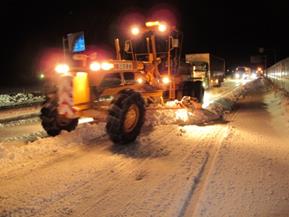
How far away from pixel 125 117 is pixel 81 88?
50.7 inches

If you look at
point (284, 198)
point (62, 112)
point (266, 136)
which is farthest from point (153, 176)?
point (266, 136)

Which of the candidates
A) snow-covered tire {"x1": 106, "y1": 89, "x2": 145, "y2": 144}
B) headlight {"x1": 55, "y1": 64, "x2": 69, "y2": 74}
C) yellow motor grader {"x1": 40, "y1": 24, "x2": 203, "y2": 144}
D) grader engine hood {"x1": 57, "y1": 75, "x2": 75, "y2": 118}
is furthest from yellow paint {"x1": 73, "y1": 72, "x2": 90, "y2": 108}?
snow-covered tire {"x1": 106, "y1": 89, "x2": 145, "y2": 144}

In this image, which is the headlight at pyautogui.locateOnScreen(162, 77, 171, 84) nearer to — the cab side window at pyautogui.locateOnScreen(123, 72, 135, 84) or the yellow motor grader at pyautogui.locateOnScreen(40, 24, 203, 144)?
the cab side window at pyautogui.locateOnScreen(123, 72, 135, 84)

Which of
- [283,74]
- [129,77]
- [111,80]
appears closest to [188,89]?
[129,77]

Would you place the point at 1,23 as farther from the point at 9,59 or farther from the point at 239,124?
the point at 239,124

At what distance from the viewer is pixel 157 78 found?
13258 millimetres

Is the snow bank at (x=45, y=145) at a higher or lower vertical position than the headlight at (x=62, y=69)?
lower

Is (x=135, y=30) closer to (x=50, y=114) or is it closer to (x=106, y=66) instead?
(x=106, y=66)

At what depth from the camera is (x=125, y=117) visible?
377 inches

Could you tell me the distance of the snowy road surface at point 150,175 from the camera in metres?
5.66

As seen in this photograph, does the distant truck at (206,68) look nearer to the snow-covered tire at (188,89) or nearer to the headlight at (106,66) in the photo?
the snow-covered tire at (188,89)

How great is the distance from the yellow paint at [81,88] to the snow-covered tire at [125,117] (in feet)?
2.41

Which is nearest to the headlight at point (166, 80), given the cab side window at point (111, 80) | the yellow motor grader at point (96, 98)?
the yellow motor grader at point (96, 98)

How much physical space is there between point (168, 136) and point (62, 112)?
115 inches
